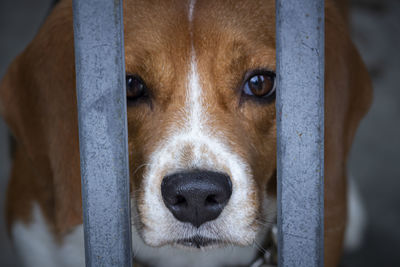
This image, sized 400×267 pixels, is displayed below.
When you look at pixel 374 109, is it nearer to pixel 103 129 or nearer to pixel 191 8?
pixel 191 8

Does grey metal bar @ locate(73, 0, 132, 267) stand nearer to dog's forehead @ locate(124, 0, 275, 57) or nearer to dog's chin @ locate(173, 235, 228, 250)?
dog's chin @ locate(173, 235, 228, 250)

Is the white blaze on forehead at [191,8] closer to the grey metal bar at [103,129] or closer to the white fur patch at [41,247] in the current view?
the grey metal bar at [103,129]

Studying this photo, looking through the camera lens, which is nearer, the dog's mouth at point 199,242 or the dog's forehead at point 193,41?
the dog's mouth at point 199,242

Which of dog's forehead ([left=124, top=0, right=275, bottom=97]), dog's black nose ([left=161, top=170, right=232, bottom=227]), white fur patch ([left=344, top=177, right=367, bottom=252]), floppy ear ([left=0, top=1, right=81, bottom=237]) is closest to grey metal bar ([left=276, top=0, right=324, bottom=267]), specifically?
dog's black nose ([left=161, top=170, right=232, bottom=227])

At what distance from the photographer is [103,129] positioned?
101cm

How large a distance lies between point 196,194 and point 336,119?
0.74 metres

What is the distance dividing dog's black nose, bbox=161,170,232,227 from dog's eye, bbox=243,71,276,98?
44cm

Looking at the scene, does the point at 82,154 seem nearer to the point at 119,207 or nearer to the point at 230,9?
the point at 119,207

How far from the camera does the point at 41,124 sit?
5.69 feet

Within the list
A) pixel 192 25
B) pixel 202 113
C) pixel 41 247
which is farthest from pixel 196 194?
pixel 41 247

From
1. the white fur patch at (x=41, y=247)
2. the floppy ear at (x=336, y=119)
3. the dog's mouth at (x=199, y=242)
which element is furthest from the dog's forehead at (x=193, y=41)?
the white fur patch at (x=41, y=247)

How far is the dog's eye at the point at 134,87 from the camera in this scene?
1.61 m

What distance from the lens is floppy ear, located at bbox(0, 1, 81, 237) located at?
162cm

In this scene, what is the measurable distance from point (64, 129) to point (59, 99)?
125 mm
